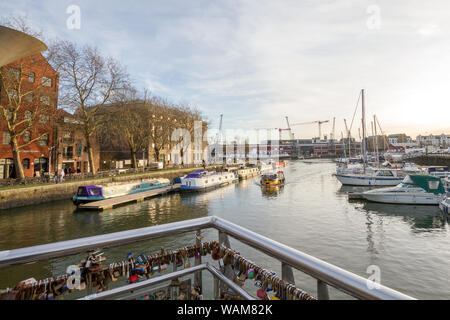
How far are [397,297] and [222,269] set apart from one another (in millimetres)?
1628

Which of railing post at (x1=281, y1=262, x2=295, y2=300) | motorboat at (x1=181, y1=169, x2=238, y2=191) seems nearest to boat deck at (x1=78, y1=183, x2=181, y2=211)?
motorboat at (x1=181, y1=169, x2=238, y2=191)

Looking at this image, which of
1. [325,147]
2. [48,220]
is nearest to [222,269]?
[48,220]

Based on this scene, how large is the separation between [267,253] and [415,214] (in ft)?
73.1

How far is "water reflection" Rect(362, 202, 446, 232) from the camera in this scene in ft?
50.9

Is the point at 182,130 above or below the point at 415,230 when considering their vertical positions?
above

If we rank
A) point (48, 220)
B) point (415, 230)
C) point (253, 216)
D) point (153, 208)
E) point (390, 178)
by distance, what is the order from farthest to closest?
point (390, 178)
point (153, 208)
point (253, 216)
point (48, 220)
point (415, 230)

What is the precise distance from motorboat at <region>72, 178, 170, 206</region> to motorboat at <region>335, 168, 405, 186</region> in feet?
88.0

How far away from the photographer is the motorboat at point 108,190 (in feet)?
69.5

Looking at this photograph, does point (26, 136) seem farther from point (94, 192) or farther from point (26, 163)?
point (94, 192)

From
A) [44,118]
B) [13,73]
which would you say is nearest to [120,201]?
[44,118]

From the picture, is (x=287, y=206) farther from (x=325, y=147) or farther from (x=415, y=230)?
(x=325, y=147)

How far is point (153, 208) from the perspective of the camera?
21.3m

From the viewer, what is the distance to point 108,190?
2303 cm

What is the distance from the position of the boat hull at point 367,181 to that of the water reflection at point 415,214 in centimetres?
1207
